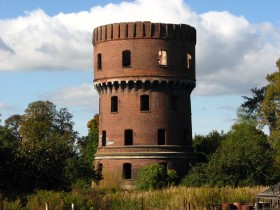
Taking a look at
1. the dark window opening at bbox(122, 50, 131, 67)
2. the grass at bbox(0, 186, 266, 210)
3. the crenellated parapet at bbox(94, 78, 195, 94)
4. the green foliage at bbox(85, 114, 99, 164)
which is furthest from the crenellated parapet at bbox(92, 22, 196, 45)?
the grass at bbox(0, 186, 266, 210)

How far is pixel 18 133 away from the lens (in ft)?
244

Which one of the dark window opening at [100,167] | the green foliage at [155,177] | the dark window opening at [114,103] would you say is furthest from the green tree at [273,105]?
the dark window opening at [100,167]

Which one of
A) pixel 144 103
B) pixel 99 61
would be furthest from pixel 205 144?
pixel 99 61

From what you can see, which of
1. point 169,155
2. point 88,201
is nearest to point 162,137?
point 169,155

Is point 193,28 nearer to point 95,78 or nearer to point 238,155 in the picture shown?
point 95,78

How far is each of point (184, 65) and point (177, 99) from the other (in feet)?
9.06

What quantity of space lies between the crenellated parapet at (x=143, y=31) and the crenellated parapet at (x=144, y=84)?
335cm

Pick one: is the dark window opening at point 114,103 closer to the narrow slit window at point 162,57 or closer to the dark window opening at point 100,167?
the dark window opening at point 100,167

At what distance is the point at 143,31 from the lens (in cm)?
5009

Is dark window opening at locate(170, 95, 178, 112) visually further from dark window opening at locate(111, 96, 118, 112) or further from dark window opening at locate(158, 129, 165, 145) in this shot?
dark window opening at locate(111, 96, 118, 112)

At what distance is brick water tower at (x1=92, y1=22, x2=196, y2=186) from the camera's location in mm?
49562

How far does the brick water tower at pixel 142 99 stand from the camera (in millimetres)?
49562

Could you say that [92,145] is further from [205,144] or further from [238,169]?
[238,169]

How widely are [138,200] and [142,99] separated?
17.3 metres
